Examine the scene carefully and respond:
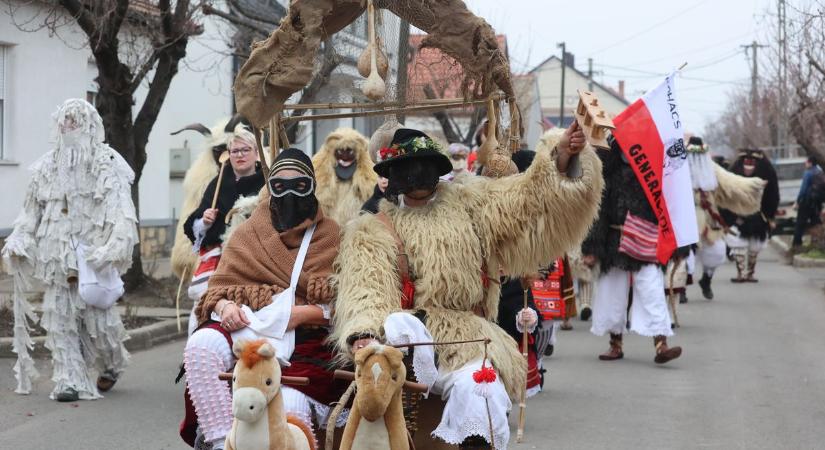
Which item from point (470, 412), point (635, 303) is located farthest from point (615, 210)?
point (470, 412)

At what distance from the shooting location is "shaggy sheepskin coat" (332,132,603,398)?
16.8 feet

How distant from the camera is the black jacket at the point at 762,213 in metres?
18.1

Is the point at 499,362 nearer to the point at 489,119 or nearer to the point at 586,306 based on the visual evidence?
the point at 489,119

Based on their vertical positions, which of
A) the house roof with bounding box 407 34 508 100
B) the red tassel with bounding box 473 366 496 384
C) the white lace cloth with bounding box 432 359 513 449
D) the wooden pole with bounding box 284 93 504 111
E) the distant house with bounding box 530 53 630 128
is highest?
the distant house with bounding box 530 53 630 128

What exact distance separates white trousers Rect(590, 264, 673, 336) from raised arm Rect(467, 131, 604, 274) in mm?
5138

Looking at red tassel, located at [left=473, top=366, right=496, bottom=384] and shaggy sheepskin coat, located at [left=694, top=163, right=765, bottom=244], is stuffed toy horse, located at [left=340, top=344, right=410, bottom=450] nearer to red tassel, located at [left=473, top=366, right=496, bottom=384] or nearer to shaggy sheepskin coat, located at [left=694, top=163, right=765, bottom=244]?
red tassel, located at [left=473, top=366, right=496, bottom=384]

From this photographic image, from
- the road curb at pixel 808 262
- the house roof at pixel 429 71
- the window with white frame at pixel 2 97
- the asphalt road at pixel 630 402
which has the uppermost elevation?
the window with white frame at pixel 2 97

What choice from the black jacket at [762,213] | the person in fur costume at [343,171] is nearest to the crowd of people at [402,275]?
the person in fur costume at [343,171]

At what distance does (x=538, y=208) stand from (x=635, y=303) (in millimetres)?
5493

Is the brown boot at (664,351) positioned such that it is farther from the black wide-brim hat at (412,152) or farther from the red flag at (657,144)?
the black wide-brim hat at (412,152)

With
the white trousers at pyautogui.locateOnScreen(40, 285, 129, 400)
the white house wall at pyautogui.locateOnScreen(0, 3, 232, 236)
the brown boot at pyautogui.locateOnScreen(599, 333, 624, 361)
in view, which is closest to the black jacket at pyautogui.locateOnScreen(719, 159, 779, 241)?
the brown boot at pyautogui.locateOnScreen(599, 333, 624, 361)

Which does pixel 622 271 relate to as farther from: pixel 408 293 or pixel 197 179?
pixel 408 293

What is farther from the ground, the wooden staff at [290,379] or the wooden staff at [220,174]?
the wooden staff at [220,174]

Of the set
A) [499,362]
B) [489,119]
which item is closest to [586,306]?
[489,119]
